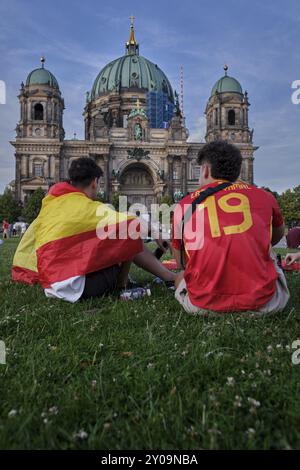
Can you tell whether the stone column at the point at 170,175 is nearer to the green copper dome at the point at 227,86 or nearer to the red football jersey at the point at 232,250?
the green copper dome at the point at 227,86

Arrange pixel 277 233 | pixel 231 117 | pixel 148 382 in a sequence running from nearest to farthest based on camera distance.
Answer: pixel 148 382, pixel 277 233, pixel 231 117

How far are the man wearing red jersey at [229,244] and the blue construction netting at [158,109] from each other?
56.6 meters

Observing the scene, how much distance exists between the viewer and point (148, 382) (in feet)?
5.70

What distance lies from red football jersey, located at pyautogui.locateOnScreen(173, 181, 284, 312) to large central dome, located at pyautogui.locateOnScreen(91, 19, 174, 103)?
58.0 m

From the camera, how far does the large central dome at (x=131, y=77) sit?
5734 centimetres

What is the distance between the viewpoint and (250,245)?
101 inches

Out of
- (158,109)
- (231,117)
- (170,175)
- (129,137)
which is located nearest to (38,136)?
(129,137)

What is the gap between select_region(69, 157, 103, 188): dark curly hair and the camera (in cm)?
366

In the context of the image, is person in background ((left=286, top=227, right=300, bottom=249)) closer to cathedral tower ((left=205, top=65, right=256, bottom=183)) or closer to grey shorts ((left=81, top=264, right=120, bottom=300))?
grey shorts ((left=81, top=264, right=120, bottom=300))

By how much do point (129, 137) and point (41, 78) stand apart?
14049 millimetres

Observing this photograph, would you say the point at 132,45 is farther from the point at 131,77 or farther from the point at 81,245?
the point at 81,245

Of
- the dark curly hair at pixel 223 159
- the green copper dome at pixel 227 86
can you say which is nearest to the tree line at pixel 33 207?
the green copper dome at pixel 227 86

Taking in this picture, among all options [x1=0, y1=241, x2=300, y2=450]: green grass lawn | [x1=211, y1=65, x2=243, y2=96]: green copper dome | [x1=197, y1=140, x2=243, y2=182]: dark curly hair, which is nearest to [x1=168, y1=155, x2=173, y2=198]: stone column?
[x1=211, y1=65, x2=243, y2=96]: green copper dome
